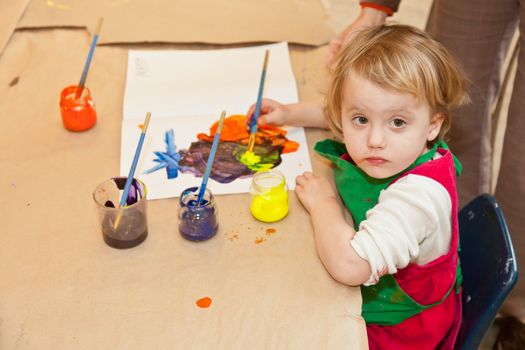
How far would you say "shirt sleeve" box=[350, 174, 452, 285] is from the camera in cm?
83

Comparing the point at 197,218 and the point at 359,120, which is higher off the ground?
the point at 359,120

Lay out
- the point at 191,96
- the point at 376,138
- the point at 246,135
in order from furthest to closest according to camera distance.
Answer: the point at 191,96, the point at 246,135, the point at 376,138

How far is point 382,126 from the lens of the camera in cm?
93

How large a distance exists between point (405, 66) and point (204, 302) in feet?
1.51

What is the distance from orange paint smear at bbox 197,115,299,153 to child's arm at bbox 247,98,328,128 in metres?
0.02

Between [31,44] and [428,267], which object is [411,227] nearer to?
[428,267]

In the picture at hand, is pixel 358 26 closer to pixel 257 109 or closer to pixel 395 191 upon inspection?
pixel 257 109

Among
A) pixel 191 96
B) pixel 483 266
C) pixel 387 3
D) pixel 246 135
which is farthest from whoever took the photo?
pixel 387 3

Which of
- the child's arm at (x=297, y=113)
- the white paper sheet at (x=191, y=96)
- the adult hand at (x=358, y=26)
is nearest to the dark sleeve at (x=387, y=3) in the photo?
the adult hand at (x=358, y=26)

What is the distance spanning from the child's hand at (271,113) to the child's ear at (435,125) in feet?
1.01

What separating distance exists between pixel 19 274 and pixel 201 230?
0.27 metres

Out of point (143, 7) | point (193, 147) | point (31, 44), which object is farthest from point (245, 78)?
point (31, 44)

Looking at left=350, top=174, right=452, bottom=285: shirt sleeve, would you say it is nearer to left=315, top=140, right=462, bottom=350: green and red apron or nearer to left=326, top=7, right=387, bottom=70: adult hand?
left=315, top=140, right=462, bottom=350: green and red apron

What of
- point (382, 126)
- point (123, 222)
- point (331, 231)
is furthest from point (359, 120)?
point (123, 222)
